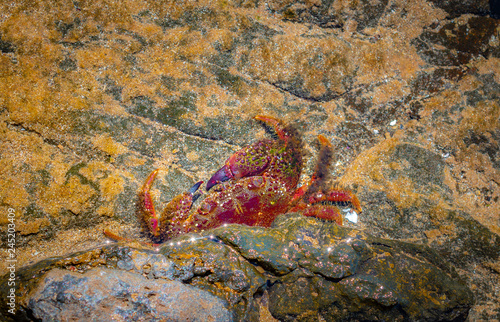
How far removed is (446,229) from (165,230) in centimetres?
265

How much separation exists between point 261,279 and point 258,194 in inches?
34.2

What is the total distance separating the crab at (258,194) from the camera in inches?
115

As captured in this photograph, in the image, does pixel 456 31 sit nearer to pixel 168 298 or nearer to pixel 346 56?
pixel 346 56

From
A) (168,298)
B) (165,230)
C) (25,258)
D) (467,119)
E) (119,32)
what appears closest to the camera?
(168,298)

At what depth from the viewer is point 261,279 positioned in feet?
7.80

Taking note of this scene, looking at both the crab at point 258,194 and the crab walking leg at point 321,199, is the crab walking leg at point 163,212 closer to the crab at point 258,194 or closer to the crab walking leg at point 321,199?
the crab at point 258,194

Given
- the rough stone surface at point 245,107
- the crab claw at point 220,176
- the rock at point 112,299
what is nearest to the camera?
the rock at point 112,299

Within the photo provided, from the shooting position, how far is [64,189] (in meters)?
2.78

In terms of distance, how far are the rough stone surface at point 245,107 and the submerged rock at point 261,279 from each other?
1.94 feet

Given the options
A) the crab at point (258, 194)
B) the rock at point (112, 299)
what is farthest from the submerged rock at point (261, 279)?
the crab at point (258, 194)

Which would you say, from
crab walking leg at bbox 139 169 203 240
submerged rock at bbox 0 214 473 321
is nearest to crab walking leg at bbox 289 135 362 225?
submerged rock at bbox 0 214 473 321

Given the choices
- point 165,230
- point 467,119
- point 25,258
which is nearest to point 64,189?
point 25,258

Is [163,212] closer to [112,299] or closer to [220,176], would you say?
[220,176]

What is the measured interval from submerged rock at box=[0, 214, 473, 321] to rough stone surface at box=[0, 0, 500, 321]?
590 mm
